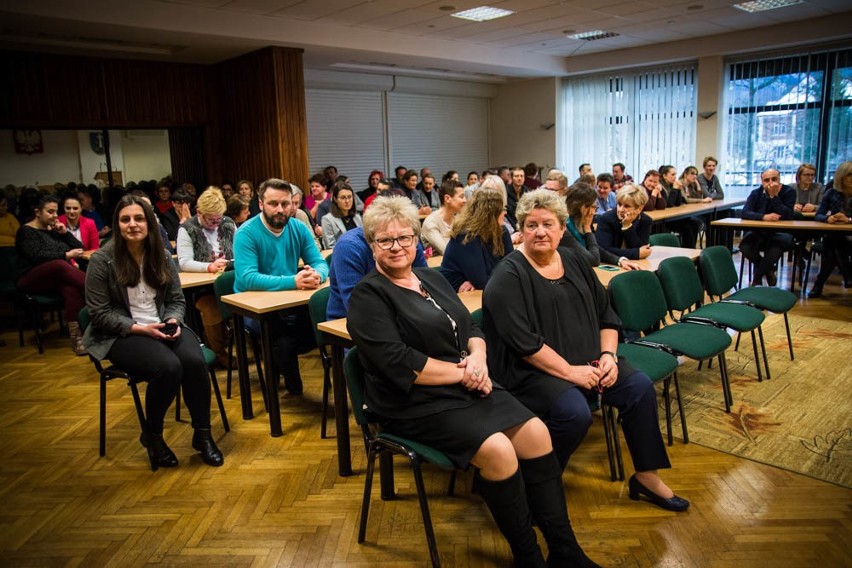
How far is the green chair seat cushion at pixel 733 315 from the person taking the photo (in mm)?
3811

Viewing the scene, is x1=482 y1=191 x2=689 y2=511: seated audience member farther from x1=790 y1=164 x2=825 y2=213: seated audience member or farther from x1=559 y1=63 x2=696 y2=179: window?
x1=559 y1=63 x2=696 y2=179: window

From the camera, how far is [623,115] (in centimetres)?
1266

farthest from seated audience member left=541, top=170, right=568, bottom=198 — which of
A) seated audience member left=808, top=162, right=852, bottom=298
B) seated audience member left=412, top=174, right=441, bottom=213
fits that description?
seated audience member left=412, top=174, right=441, bottom=213

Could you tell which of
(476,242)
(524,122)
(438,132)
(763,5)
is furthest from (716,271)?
(524,122)

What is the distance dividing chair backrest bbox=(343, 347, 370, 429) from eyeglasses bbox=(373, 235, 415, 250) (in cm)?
41

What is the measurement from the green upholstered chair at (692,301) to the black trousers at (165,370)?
9.12 ft

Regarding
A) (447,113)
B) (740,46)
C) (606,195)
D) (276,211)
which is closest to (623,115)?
(740,46)

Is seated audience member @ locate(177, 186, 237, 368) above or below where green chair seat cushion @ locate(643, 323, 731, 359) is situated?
above

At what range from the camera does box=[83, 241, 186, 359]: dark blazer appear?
3213 mm

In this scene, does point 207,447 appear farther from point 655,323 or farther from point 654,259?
point 654,259

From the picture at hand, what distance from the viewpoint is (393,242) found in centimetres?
246

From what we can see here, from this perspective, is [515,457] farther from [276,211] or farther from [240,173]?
[240,173]

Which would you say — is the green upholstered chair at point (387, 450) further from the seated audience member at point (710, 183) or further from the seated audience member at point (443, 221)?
the seated audience member at point (710, 183)

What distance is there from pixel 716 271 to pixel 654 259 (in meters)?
0.45
